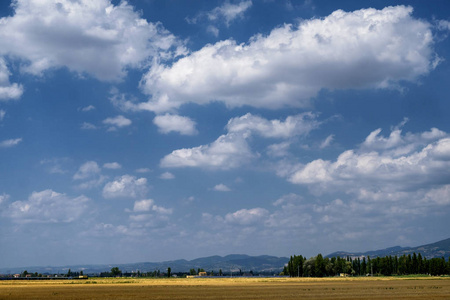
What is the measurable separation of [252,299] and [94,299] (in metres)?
21.2

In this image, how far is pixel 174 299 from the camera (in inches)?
2302

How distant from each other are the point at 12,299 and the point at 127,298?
1699 centimetres

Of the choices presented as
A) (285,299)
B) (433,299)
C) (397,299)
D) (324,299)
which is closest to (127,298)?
(285,299)

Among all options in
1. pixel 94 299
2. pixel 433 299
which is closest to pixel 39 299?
pixel 94 299

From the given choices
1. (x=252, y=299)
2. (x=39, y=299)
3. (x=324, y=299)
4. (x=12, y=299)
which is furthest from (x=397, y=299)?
(x=12, y=299)

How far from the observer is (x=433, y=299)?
57438 mm

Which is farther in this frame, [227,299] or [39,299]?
[39,299]

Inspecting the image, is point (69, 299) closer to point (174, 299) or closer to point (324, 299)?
point (174, 299)

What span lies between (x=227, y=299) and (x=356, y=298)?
1732cm

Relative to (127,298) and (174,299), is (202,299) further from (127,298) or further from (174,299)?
(127,298)

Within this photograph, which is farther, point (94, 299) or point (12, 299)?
point (12, 299)

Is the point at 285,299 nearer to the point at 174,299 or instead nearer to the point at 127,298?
the point at 174,299

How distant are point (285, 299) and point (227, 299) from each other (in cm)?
764

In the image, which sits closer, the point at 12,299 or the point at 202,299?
the point at 202,299
